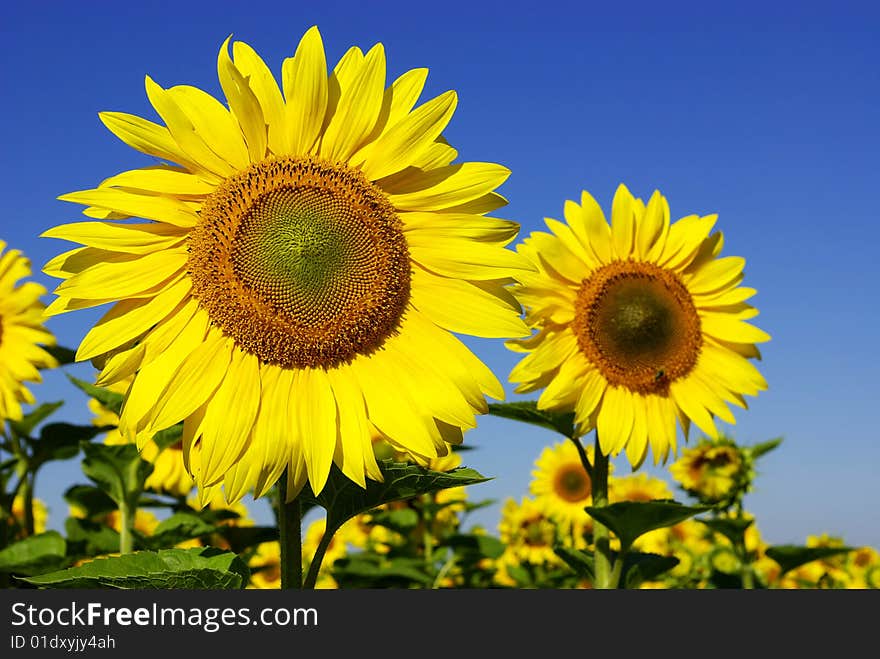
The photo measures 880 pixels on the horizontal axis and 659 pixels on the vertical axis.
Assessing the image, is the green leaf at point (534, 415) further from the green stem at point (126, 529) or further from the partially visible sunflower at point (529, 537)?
the partially visible sunflower at point (529, 537)

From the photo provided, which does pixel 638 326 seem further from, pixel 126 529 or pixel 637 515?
pixel 126 529

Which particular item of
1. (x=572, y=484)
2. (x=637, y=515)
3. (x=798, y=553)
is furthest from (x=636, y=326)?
(x=572, y=484)

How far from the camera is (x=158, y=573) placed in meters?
2.48

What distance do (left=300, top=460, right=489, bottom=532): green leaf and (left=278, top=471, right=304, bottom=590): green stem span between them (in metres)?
0.15

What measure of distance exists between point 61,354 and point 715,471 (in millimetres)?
4112

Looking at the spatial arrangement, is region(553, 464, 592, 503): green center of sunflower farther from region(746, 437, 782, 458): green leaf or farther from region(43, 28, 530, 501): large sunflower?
region(43, 28, 530, 501): large sunflower

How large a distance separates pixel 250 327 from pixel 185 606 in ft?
2.69

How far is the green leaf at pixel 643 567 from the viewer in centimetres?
444

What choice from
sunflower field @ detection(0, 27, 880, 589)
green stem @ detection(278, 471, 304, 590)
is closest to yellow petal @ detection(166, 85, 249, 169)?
sunflower field @ detection(0, 27, 880, 589)

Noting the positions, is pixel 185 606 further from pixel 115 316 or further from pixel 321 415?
pixel 115 316

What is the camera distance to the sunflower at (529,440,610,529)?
25.5ft

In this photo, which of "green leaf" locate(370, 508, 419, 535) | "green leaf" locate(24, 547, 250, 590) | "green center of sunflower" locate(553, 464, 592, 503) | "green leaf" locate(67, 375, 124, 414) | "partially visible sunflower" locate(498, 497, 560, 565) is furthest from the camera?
"partially visible sunflower" locate(498, 497, 560, 565)

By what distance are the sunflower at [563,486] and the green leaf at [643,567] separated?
296 centimetres

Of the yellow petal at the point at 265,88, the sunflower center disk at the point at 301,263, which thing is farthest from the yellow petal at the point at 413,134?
the yellow petal at the point at 265,88
